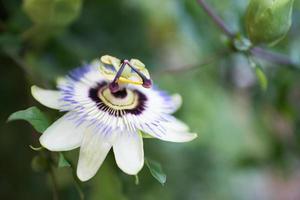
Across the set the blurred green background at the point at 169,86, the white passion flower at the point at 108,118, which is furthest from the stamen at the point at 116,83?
the blurred green background at the point at 169,86

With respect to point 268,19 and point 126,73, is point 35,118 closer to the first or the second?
point 126,73

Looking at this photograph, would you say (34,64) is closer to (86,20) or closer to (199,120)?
(86,20)

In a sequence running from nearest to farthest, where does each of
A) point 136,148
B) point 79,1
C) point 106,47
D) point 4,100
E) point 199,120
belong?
point 136,148, point 79,1, point 4,100, point 106,47, point 199,120

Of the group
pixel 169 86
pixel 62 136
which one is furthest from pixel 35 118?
pixel 169 86

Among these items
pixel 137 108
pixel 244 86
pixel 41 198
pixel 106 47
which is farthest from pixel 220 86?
pixel 137 108

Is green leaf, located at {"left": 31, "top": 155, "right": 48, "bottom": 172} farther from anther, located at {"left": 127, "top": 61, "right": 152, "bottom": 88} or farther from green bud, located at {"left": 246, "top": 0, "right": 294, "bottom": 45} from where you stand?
green bud, located at {"left": 246, "top": 0, "right": 294, "bottom": 45}

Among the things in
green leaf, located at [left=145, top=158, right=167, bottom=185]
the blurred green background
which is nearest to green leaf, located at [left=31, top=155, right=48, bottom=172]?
the blurred green background
